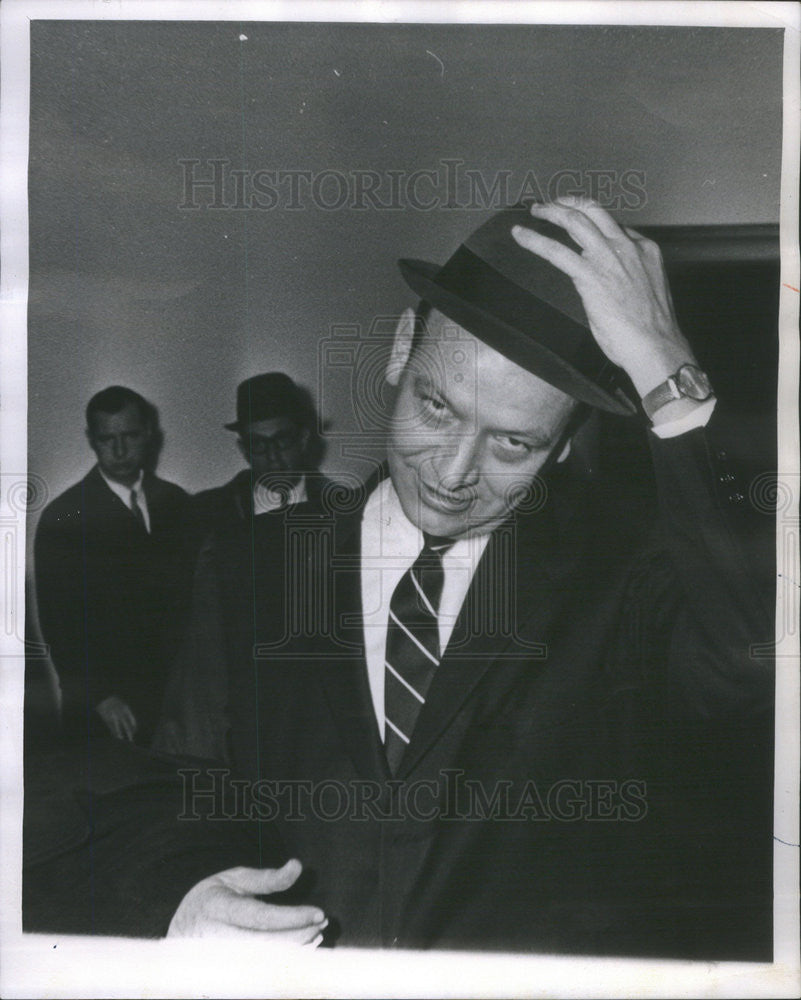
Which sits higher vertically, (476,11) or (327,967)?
(476,11)

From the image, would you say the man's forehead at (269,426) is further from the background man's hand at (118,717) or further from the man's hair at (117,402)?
the background man's hand at (118,717)

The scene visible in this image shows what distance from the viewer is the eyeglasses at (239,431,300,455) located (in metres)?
1.29

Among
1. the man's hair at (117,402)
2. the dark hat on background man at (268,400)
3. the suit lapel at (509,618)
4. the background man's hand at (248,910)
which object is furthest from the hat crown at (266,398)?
the background man's hand at (248,910)

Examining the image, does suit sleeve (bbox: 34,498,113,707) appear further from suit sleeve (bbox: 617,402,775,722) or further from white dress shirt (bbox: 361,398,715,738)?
suit sleeve (bbox: 617,402,775,722)

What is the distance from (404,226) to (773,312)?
54 cm

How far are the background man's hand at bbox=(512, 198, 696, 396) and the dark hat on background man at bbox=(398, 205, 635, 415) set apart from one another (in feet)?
0.06

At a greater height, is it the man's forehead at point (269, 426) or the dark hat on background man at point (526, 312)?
the dark hat on background man at point (526, 312)

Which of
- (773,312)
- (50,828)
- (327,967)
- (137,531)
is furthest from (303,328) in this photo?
(327,967)

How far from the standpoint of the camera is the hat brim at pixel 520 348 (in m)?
1.26

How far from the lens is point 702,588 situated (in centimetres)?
128

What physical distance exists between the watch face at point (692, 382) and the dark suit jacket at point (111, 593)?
707 mm

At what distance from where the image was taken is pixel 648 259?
4.20 feet

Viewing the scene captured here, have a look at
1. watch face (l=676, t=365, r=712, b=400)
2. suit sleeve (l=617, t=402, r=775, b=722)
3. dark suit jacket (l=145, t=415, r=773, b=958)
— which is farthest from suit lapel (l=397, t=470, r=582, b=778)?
watch face (l=676, t=365, r=712, b=400)

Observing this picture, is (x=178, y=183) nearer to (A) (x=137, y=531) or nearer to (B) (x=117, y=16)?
(B) (x=117, y=16)
